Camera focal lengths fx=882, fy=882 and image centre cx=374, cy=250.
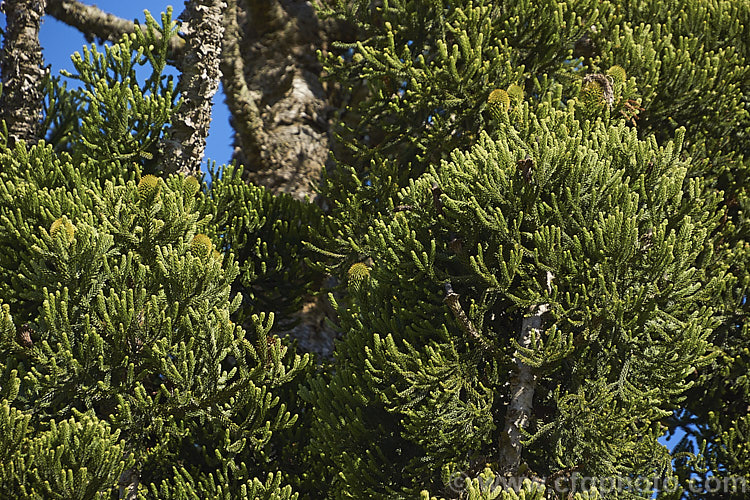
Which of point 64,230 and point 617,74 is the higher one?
point 617,74

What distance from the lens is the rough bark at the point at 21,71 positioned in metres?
8.76

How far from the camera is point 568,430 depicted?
621 centimetres

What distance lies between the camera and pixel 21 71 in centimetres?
881

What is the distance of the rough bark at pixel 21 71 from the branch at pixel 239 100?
2.48 meters

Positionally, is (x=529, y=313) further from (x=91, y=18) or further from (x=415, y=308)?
(x=91, y=18)

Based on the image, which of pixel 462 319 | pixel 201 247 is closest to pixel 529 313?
pixel 462 319

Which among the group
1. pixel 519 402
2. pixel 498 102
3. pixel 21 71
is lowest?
pixel 519 402

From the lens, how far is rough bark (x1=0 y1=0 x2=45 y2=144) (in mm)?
8758

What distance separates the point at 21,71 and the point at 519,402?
19.5 feet

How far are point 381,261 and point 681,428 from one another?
3747 millimetres

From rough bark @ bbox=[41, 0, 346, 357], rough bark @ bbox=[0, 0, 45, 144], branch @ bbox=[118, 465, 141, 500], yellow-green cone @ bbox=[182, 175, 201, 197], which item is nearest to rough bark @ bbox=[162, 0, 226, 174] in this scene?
yellow-green cone @ bbox=[182, 175, 201, 197]

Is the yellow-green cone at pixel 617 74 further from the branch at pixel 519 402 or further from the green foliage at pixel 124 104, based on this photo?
the green foliage at pixel 124 104

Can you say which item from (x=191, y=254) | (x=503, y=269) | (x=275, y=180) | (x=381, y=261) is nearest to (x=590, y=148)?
(x=503, y=269)

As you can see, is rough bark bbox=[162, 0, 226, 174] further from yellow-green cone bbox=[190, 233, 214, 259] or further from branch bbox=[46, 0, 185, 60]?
branch bbox=[46, 0, 185, 60]
